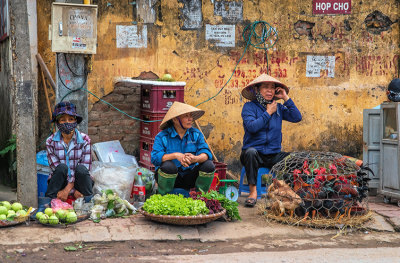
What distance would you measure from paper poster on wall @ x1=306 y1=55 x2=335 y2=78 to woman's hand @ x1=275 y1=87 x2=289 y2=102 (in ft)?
5.07

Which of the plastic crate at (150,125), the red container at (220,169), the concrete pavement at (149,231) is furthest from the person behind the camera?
the plastic crate at (150,125)

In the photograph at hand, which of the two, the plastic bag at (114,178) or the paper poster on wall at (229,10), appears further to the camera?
the paper poster on wall at (229,10)

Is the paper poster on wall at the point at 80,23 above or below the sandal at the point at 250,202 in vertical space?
above

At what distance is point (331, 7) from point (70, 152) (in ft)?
15.2

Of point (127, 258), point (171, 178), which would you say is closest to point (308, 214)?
point (171, 178)

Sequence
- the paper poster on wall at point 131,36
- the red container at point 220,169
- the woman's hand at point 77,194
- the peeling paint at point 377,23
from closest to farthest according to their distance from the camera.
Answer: the woman's hand at point 77,194, the red container at point 220,169, the paper poster on wall at point 131,36, the peeling paint at point 377,23

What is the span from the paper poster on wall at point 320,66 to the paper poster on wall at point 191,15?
5.90 ft

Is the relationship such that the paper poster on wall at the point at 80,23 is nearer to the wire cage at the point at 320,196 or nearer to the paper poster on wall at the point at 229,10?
the paper poster on wall at the point at 229,10

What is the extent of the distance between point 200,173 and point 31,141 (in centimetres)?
187

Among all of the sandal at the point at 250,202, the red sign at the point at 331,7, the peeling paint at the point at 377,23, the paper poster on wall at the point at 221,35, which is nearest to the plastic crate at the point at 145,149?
the sandal at the point at 250,202

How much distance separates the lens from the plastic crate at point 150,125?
745 centimetres

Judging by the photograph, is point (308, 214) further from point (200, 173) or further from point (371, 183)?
point (371, 183)

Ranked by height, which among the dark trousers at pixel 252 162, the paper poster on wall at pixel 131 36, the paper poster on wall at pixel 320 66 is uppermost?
the paper poster on wall at pixel 131 36

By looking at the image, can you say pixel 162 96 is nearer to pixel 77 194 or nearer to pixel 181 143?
pixel 181 143
